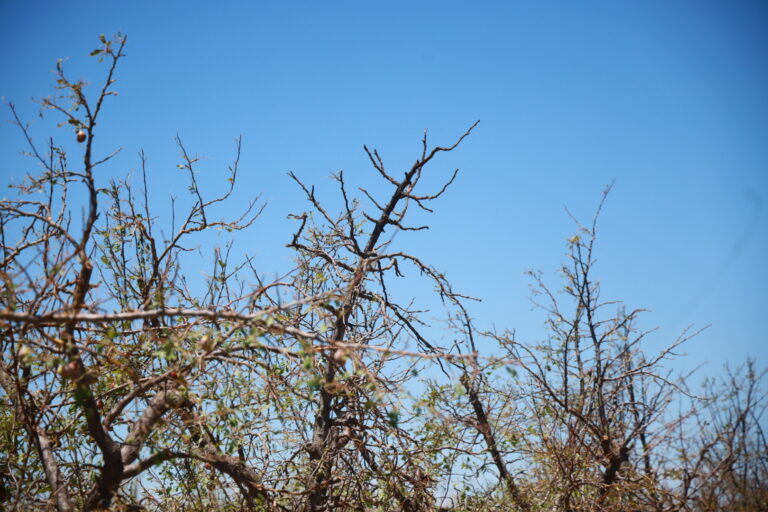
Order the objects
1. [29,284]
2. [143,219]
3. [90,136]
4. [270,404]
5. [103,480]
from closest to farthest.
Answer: [29,284]
[90,136]
[103,480]
[270,404]
[143,219]

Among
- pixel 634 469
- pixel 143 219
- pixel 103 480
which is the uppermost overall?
pixel 143 219

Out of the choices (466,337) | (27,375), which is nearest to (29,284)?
(27,375)

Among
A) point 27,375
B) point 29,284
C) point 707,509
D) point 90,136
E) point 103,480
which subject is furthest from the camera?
point 707,509

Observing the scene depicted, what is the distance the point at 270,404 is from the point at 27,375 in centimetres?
261

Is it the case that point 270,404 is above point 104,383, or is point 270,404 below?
below

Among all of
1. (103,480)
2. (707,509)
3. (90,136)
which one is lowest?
(707,509)

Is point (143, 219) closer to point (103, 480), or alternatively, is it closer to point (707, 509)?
point (103, 480)

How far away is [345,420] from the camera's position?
5969 millimetres

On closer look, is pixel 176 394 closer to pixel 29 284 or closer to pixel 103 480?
pixel 103 480

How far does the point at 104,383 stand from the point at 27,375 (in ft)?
2.94

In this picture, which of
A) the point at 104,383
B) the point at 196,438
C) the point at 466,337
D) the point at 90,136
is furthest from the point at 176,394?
the point at 466,337

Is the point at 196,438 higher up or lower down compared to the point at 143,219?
lower down

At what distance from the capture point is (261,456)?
19.5ft

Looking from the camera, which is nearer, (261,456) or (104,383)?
(104,383)
